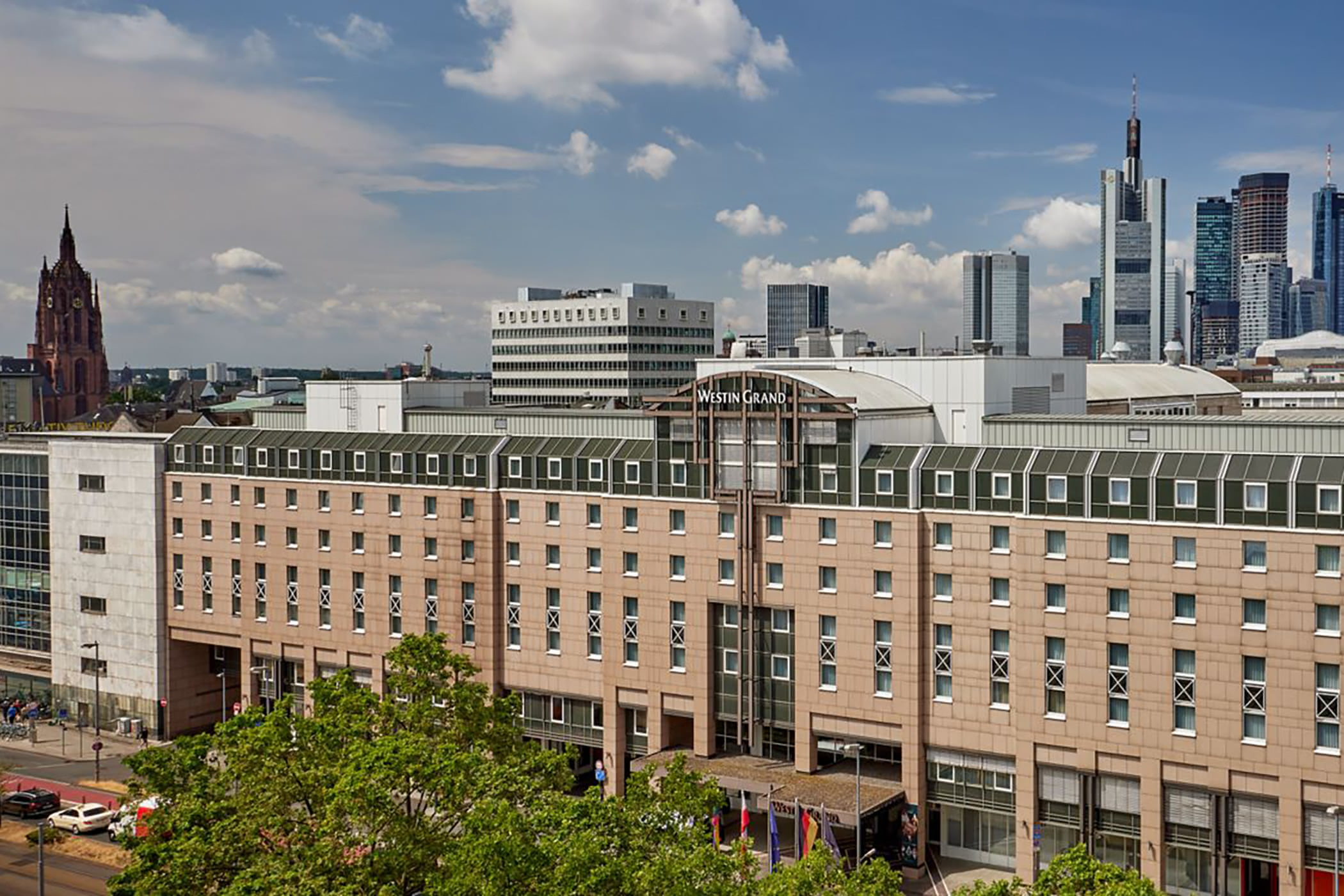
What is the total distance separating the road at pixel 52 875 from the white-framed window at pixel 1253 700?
60473 mm

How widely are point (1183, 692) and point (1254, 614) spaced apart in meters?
5.38

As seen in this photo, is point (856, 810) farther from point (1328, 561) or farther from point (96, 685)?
point (96, 685)

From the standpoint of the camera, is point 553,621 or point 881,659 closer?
point 881,659

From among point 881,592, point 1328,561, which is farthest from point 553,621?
point 1328,561

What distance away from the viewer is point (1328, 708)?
214 feet

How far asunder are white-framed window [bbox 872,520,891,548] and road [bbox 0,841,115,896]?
46.8 m

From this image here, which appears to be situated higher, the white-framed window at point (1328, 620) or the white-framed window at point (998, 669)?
the white-framed window at point (1328, 620)

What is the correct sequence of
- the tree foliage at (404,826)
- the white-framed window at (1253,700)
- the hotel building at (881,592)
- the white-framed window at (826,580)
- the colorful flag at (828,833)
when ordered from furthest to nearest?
the white-framed window at (826,580)
the colorful flag at (828,833)
the hotel building at (881,592)
the white-framed window at (1253,700)
the tree foliage at (404,826)

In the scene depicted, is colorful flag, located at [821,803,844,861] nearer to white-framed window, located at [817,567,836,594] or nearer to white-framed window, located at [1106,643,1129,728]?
white-framed window, located at [817,567,836,594]

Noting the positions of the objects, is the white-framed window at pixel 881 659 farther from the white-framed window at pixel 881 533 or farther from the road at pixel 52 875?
the road at pixel 52 875

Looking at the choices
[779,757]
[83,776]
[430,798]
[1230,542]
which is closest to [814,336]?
[779,757]

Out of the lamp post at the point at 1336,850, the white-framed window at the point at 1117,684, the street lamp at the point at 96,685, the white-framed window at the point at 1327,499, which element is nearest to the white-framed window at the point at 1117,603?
the white-framed window at the point at 1117,684

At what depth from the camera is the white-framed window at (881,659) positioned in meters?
78.7

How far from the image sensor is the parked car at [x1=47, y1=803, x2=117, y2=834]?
85125 mm
